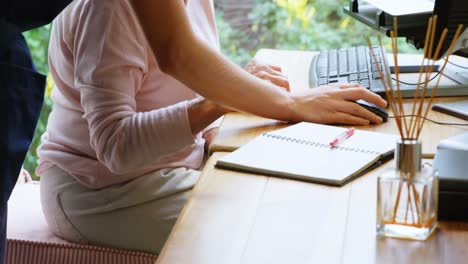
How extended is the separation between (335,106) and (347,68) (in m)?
0.33

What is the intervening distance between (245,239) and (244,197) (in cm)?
16

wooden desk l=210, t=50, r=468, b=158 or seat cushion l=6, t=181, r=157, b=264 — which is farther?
seat cushion l=6, t=181, r=157, b=264

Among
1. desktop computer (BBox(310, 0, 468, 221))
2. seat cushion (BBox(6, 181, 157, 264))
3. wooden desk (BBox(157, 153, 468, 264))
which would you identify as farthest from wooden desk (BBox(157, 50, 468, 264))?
seat cushion (BBox(6, 181, 157, 264))

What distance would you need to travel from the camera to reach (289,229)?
113 cm

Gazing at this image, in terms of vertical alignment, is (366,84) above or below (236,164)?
below

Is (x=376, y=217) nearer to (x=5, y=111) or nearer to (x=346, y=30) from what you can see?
(x=5, y=111)

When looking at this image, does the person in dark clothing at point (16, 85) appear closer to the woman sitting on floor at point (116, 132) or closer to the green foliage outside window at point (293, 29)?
the woman sitting on floor at point (116, 132)

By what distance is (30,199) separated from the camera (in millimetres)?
1971

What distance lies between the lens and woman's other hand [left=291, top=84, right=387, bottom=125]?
159 centimetres

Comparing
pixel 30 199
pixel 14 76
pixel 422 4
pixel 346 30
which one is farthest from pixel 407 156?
pixel 346 30

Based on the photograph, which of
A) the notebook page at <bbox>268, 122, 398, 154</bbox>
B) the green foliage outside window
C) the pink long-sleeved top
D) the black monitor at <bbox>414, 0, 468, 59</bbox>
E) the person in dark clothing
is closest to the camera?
the person in dark clothing

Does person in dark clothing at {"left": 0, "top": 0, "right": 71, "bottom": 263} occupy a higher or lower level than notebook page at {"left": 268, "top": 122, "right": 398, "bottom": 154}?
higher

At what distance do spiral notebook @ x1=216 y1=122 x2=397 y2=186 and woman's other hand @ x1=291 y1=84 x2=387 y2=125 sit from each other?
5 centimetres

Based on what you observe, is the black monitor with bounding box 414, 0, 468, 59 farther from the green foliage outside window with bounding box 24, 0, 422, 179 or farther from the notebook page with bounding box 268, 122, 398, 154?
the green foliage outside window with bounding box 24, 0, 422, 179
